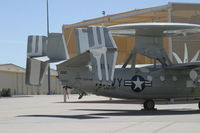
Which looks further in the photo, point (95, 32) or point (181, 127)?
point (95, 32)

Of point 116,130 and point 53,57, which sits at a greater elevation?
point 53,57

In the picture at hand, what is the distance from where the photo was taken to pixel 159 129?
14516 mm

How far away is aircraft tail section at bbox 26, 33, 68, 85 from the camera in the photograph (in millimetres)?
21641

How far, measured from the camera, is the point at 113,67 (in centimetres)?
1978

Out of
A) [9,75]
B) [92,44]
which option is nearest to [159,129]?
[92,44]

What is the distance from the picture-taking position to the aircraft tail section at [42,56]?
21.6 metres

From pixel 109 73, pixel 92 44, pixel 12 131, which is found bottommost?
pixel 12 131

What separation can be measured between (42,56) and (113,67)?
4757 mm

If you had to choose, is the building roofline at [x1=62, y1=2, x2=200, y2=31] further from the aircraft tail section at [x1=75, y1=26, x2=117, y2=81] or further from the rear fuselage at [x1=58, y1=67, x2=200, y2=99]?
the aircraft tail section at [x1=75, y1=26, x2=117, y2=81]

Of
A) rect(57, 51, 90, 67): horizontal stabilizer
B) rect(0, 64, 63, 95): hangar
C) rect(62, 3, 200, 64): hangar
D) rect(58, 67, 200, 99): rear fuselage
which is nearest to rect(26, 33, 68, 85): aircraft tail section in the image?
rect(57, 51, 90, 67): horizontal stabilizer

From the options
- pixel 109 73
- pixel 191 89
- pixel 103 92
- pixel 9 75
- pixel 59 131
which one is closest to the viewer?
pixel 59 131

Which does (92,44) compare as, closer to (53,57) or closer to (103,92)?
(53,57)

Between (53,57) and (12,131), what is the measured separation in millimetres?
7741

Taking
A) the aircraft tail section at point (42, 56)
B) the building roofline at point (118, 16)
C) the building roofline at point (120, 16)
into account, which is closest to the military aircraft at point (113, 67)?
the aircraft tail section at point (42, 56)
